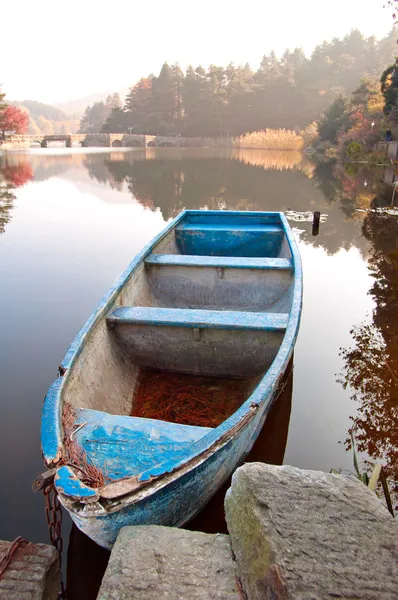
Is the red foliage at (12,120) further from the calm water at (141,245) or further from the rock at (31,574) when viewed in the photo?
the rock at (31,574)

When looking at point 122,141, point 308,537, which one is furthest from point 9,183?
point 122,141

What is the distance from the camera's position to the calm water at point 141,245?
3873 mm

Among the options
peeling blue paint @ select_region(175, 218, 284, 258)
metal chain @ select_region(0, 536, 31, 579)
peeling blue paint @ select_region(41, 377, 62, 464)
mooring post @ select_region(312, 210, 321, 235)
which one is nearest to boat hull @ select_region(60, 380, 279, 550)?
peeling blue paint @ select_region(41, 377, 62, 464)

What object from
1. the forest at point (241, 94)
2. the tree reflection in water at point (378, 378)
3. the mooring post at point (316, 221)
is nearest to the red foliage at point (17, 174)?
the mooring post at point (316, 221)

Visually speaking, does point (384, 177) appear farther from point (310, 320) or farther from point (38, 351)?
point (38, 351)

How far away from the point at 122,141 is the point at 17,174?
46.1m

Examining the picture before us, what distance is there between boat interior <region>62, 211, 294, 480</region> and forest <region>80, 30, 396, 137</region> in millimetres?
68664

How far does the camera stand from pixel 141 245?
34.8ft

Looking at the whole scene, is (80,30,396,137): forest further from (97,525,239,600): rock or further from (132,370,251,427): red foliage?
(97,525,239,600): rock

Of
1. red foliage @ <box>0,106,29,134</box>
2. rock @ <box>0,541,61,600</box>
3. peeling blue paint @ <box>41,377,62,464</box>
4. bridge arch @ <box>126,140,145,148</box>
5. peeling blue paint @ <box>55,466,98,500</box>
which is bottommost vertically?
rock @ <box>0,541,61,600</box>

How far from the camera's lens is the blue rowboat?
87.4 inches

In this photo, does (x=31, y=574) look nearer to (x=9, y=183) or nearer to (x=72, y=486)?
(x=72, y=486)

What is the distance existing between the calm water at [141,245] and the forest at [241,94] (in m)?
57.8

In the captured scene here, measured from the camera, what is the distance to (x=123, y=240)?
10969 millimetres
